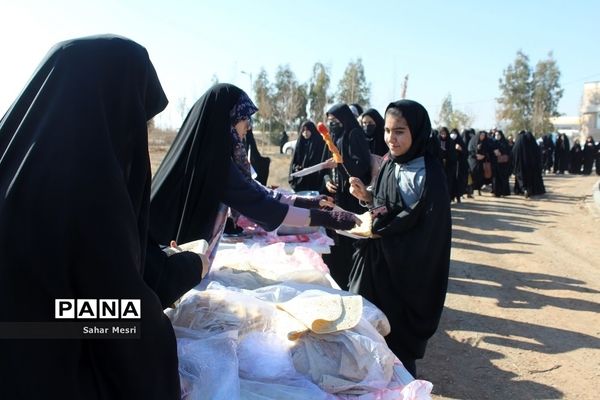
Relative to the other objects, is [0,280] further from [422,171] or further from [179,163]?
[422,171]

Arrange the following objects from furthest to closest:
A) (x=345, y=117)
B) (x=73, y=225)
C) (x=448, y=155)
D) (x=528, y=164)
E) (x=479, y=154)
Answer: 1. (x=528, y=164)
2. (x=479, y=154)
3. (x=448, y=155)
4. (x=345, y=117)
5. (x=73, y=225)

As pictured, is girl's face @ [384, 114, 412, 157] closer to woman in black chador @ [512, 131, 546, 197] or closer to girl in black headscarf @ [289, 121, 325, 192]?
girl in black headscarf @ [289, 121, 325, 192]

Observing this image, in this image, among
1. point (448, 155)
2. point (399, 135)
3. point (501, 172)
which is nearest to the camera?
point (399, 135)

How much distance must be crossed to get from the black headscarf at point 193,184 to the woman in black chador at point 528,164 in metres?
13.0

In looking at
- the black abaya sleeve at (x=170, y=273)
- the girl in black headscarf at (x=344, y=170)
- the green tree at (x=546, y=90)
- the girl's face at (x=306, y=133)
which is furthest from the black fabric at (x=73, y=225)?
the green tree at (x=546, y=90)

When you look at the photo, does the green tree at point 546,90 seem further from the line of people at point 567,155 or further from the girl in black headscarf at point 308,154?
the girl in black headscarf at point 308,154

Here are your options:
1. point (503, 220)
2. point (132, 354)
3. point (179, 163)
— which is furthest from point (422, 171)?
point (503, 220)

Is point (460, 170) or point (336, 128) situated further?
point (460, 170)

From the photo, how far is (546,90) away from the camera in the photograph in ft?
128

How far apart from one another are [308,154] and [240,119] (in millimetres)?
3950

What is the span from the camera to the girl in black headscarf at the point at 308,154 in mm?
6207

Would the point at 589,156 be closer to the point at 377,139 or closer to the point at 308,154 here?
the point at 308,154

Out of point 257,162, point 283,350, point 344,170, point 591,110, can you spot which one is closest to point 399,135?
point 283,350

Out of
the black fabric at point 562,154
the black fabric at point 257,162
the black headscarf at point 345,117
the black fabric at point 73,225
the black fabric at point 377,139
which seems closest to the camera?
the black fabric at point 73,225
